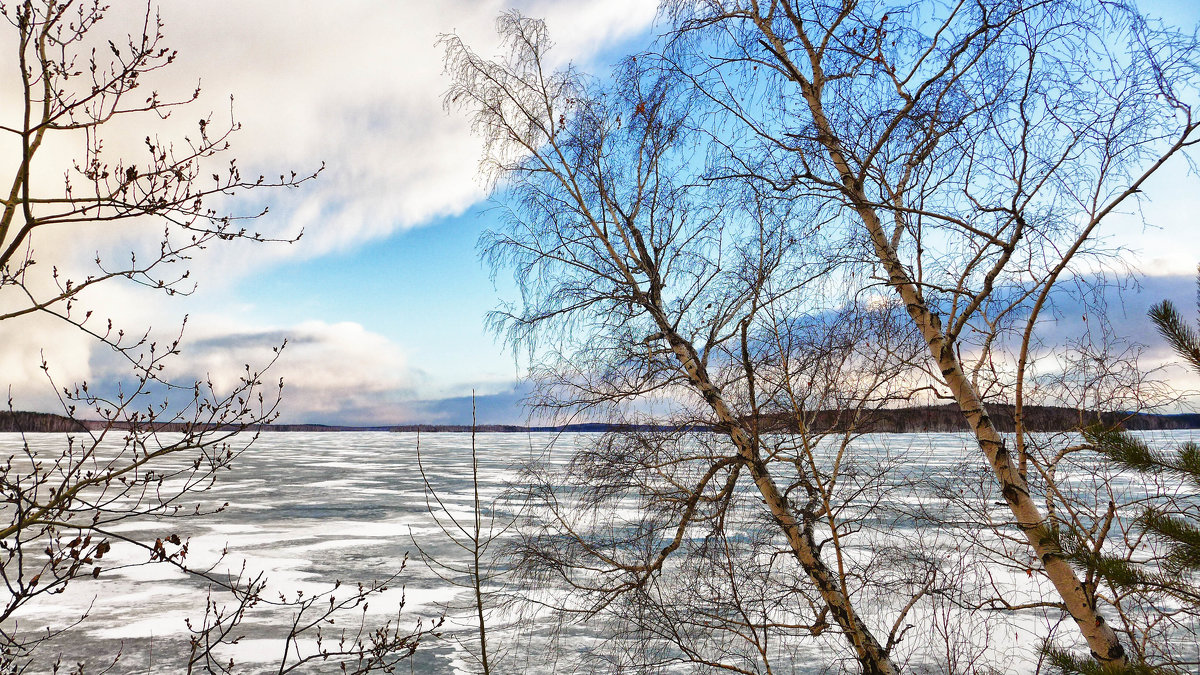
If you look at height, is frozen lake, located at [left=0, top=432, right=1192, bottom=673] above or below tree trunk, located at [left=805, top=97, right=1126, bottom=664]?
below

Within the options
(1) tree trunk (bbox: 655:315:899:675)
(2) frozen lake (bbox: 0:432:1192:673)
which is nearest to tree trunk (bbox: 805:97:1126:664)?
(2) frozen lake (bbox: 0:432:1192:673)

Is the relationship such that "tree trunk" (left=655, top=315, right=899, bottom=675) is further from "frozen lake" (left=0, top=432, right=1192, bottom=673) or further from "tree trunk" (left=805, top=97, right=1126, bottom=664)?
"tree trunk" (left=805, top=97, right=1126, bottom=664)

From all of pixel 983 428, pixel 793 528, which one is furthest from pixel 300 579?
pixel 983 428

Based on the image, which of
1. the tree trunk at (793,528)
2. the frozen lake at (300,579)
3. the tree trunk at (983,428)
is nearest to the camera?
the tree trunk at (983,428)

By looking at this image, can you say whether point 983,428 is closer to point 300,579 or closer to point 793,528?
point 793,528

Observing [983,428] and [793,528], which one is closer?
[983,428]

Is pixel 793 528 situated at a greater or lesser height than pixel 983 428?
lesser

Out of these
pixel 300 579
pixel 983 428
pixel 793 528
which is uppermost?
pixel 983 428

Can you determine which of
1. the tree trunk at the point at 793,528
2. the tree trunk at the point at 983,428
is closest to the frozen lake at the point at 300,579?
the tree trunk at the point at 983,428

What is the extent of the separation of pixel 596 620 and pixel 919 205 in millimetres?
5405

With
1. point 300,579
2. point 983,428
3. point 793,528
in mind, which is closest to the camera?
point 983,428

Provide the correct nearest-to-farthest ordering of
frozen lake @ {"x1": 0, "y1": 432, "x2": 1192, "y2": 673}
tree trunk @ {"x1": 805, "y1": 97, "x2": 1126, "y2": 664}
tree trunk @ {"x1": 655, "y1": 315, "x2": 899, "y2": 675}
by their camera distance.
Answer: tree trunk @ {"x1": 805, "y1": 97, "x2": 1126, "y2": 664}
tree trunk @ {"x1": 655, "y1": 315, "x2": 899, "y2": 675}
frozen lake @ {"x1": 0, "y1": 432, "x2": 1192, "y2": 673}

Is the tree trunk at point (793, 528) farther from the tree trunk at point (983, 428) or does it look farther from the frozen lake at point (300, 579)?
the tree trunk at point (983, 428)

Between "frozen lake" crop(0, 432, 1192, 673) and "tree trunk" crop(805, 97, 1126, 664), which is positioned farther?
"frozen lake" crop(0, 432, 1192, 673)
